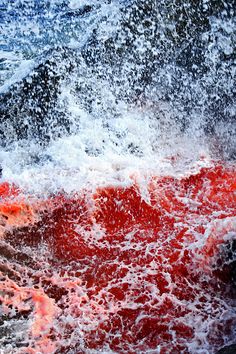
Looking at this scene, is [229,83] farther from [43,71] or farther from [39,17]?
[39,17]

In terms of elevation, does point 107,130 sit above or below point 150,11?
below

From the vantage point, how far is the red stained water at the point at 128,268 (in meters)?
4.05

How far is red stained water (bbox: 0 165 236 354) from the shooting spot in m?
4.05

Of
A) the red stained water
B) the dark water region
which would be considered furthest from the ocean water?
the red stained water

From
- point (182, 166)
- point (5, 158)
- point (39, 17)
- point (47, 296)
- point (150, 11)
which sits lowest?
point (47, 296)

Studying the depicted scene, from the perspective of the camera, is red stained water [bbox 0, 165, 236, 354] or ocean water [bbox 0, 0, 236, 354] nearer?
red stained water [bbox 0, 165, 236, 354]

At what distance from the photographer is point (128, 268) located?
4.79 m

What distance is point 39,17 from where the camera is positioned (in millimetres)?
11336

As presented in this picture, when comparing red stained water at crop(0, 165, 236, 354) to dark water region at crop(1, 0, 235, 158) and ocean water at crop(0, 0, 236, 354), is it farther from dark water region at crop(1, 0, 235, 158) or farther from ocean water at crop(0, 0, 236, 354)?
dark water region at crop(1, 0, 235, 158)

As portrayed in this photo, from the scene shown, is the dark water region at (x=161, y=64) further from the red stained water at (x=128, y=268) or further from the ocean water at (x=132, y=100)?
the red stained water at (x=128, y=268)

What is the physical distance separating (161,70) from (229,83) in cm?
128

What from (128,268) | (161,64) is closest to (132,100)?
(161,64)

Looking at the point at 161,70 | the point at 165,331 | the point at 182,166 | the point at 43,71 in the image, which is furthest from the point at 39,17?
the point at 165,331

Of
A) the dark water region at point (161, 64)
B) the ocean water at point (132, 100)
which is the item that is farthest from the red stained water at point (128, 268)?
the dark water region at point (161, 64)
